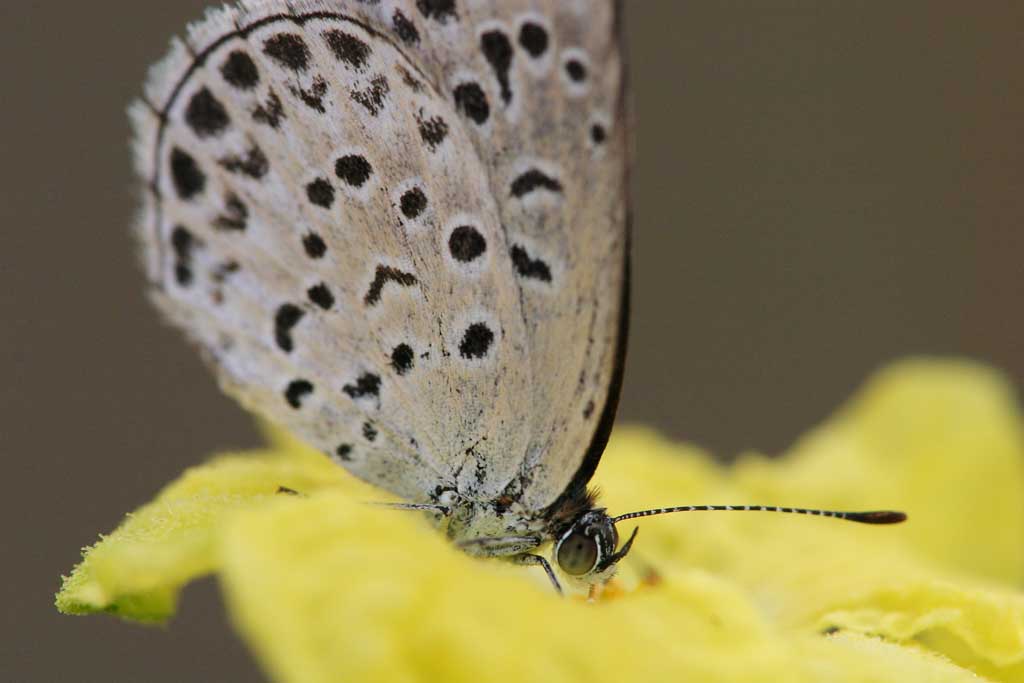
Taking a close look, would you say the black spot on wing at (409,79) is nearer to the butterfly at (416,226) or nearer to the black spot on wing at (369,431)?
the butterfly at (416,226)

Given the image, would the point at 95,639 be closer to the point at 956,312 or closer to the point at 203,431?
the point at 203,431

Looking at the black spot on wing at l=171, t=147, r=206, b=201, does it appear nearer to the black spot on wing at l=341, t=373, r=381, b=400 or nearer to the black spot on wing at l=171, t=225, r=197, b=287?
the black spot on wing at l=171, t=225, r=197, b=287

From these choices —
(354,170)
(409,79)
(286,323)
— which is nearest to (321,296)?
(286,323)

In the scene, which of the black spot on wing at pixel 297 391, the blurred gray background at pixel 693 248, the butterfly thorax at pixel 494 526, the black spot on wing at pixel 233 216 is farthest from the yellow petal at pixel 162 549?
the blurred gray background at pixel 693 248

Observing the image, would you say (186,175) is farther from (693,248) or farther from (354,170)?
(693,248)

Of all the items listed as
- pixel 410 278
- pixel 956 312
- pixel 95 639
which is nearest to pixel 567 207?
pixel 410 278
